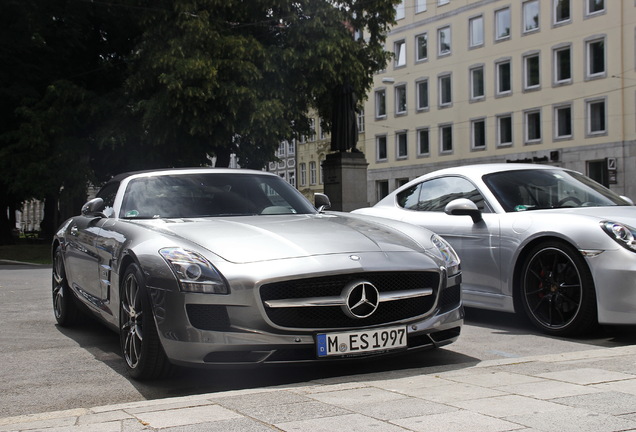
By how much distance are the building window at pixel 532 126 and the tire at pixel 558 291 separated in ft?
150

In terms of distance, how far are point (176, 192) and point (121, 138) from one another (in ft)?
70.3

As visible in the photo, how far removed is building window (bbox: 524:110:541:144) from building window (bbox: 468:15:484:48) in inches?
256

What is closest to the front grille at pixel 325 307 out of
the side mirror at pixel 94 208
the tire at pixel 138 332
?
the tire at pixel 138 332

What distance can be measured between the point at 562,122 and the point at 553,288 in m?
45.0

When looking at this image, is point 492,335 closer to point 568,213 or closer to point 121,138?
point 568,213

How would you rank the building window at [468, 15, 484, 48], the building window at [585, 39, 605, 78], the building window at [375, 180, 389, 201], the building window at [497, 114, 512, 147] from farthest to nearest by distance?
the building window at [375, 180, 389, 201]
the building window at [468, 15, 484, 48]
the building window at [497, 114, 512, 147]
the building window at [585, 39, 605, 78]

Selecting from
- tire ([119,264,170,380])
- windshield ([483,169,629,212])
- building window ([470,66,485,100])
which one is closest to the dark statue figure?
windshield ([483,169,629,212])

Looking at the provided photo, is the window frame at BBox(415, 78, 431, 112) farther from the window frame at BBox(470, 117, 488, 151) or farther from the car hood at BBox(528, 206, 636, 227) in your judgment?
the car hood at BBox(528, 206, 636, 227)

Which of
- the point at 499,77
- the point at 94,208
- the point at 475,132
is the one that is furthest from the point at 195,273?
the point at 475,132

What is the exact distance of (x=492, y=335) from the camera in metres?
7.04

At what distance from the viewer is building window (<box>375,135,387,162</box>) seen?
6444cm

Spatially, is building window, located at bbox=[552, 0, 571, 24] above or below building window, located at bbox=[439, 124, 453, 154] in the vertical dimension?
above

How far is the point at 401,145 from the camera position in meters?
62.7

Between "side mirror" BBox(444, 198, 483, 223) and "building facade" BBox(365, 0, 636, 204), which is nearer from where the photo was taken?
"side mirror" BBox(444, 198, 483, 223)
